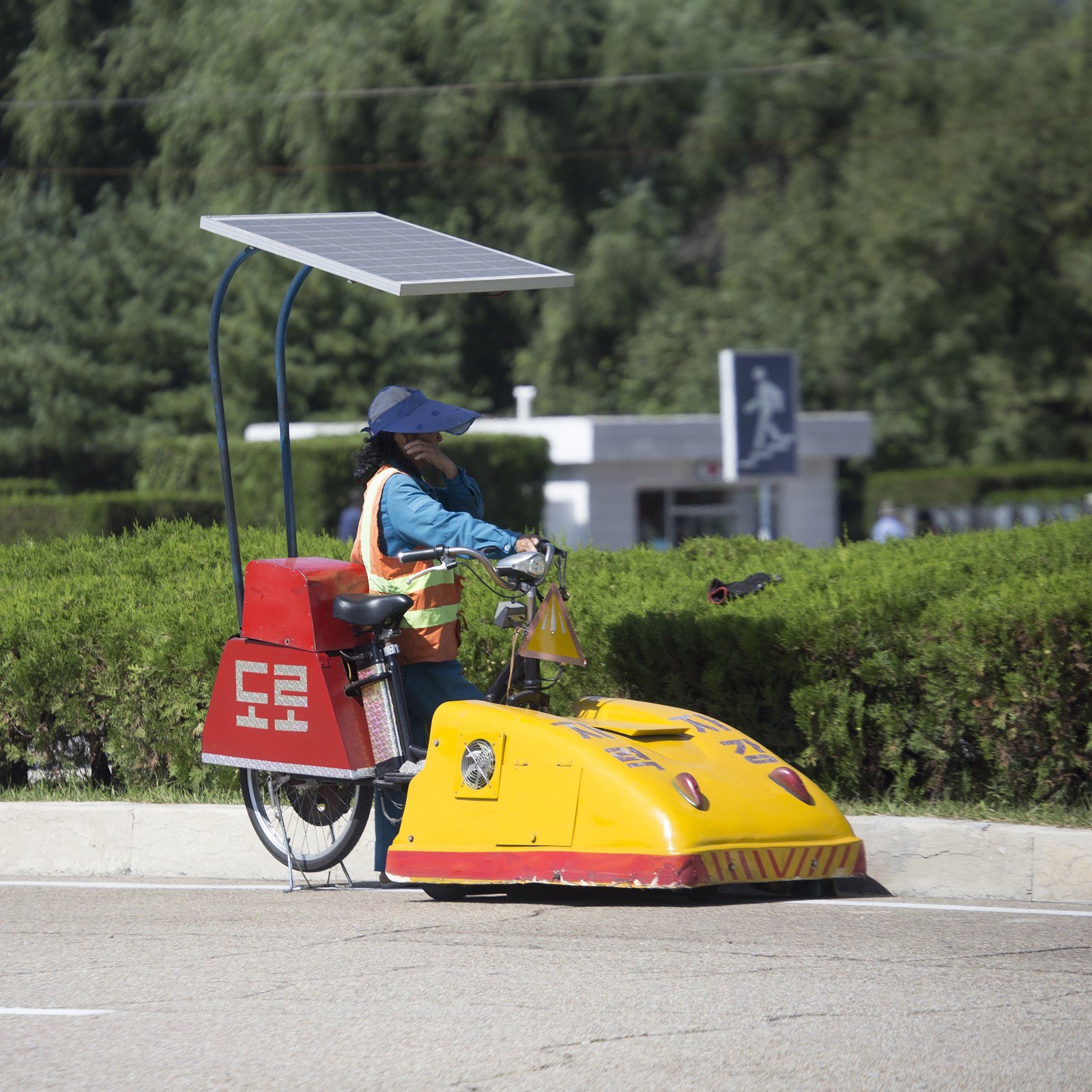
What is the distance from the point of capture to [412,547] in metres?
7.11

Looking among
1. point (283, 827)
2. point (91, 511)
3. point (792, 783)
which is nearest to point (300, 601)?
point (283, 827)

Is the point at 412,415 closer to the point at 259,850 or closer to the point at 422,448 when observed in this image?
the point at 422,448

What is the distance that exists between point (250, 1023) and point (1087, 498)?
32529 mm

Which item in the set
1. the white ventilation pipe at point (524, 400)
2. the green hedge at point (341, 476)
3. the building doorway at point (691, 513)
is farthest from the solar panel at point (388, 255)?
the white ventilation pipe at point (524, 400)

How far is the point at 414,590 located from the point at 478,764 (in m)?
0.85

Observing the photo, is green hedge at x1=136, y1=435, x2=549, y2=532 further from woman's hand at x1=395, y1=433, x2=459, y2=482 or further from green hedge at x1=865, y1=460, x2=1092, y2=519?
woman's hand at x1=395, y1=433, x2=459, y2=482

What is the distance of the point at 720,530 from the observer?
3331 cm

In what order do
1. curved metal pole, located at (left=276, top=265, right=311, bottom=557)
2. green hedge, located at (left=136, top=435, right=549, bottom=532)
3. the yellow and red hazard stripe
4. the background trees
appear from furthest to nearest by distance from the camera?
the background trees < green hedge, located at (left=136, top=435, right=549, bottom=532) < curved metal pole, located at (left=276, top=265, right=311, bottom=557) < the yellow and red hazard stripe

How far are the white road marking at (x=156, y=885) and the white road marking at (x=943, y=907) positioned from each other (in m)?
2.23

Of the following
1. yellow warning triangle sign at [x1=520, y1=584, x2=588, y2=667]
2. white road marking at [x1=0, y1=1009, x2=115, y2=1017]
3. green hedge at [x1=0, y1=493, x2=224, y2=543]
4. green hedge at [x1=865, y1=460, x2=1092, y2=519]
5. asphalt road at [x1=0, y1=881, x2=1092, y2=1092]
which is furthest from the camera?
green hedge at [x1=865, y1=460, x2=1092, y2=519]

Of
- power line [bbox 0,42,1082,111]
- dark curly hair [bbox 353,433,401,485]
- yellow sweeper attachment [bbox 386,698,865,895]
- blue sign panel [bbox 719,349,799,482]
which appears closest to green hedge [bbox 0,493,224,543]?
power line [bbox 0,42,1082,111]

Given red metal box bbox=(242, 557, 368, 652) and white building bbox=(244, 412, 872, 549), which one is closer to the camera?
red metal box bbox=(242, 557, 368, 652)

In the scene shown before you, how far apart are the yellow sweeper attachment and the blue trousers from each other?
37 cm

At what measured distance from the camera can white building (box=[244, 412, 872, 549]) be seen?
30281mm
